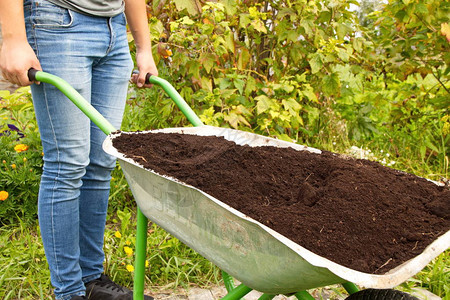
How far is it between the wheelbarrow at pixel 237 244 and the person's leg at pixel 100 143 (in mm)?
319

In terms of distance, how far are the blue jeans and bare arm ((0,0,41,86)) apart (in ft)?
0.28

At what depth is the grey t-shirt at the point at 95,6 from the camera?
145 centimetres

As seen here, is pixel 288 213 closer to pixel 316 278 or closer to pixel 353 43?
pixel 316 278

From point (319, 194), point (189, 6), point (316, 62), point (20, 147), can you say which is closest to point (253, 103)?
point (316, 62)

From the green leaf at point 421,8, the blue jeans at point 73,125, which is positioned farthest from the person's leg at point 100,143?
the green leaf at point 421,8

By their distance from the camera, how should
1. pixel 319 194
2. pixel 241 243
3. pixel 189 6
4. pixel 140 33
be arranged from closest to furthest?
pixel 241 243 → pixel 319 194 → pixel 140 33 → pixel 189 6

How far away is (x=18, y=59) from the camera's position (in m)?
1.33

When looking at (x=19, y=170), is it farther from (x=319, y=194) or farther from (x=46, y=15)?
(x=319, y=194)

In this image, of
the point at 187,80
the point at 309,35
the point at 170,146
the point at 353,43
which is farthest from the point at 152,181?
the point at 353,43

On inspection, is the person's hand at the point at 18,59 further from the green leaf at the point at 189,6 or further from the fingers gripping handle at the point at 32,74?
the green leaf at the point at 189,6

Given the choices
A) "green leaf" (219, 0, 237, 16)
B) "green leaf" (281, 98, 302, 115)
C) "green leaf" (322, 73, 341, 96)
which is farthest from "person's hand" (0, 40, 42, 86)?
"green leaf" (322, 73, 341, 96)

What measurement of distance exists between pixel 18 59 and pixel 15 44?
5 centimetres

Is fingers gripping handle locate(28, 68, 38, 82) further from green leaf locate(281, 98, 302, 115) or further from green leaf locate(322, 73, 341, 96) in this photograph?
green leaf locate(322, 73, 341, 96)

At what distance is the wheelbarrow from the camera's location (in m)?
0.85
